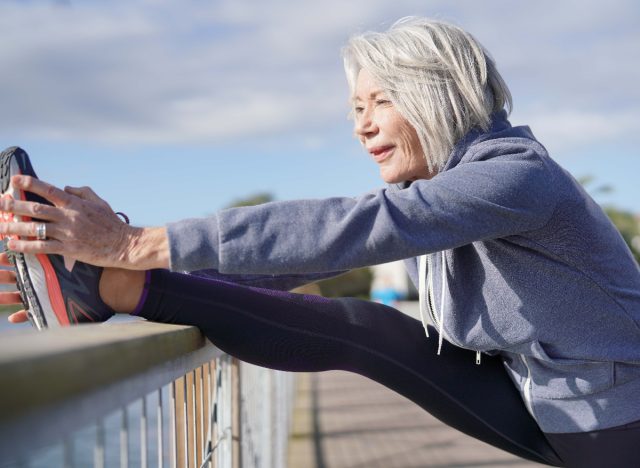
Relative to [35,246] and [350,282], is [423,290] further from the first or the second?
[350,282]

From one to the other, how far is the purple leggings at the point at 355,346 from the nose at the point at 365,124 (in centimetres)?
43

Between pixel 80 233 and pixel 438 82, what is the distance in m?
0.90

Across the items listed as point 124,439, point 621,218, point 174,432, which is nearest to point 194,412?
point 174,432

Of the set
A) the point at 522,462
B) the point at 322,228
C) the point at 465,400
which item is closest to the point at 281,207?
the point at 322,228

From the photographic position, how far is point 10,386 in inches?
25.2

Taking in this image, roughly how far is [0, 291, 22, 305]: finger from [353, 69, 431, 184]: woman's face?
92cm

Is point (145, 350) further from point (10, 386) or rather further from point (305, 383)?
point (305, 383)

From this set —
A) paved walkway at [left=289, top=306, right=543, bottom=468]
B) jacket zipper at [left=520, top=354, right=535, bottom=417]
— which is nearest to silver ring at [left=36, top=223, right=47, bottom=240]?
jacket zipper at [left=520, top=354, right=535, bottom=417]

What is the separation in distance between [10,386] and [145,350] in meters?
0.44

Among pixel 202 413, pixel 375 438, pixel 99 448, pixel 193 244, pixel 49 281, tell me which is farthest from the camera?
pixel 375 438

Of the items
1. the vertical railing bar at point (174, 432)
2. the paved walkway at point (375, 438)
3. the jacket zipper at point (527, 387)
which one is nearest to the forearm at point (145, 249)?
the vertical railing bar at point (174, 432)

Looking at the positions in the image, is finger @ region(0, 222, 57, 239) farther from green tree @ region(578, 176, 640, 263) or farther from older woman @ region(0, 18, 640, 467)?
green tree @ region(578, 176, 640, 263)

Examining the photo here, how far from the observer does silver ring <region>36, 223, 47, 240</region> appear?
1574mm

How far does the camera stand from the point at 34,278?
1.66m
